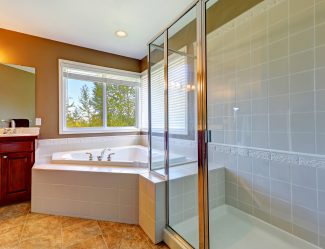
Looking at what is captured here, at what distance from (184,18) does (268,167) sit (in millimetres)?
1630

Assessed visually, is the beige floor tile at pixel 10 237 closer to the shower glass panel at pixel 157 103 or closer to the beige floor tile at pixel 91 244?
the beige floor tile at pixel 91 244

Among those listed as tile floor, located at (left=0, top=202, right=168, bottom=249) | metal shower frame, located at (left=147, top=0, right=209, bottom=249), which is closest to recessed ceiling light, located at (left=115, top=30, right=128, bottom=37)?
metal shower frame, located at (left=147, top=0, right=209, bottom=249)

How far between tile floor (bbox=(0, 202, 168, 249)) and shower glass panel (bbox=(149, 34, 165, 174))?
674 millimetres

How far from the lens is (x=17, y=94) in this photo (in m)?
2.69

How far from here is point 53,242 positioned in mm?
1684

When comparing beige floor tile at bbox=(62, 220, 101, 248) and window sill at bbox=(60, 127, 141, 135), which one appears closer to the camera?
beige floor tile at bbox=(62, 220, 101, 248)

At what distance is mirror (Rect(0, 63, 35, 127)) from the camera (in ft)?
8.58

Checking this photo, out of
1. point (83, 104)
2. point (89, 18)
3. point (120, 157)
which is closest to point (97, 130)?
point (83, 104)

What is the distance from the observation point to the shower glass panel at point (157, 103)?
2.08m

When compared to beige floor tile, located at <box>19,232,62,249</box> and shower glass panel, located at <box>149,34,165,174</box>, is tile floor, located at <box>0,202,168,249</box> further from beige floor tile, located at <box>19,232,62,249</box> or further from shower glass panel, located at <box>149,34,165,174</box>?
shower glass panel, located at <box>149,34,165,174</box>

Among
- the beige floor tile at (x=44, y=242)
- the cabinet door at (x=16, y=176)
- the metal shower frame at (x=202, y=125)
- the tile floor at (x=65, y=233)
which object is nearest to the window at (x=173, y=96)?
the metal shower frame at (x=202, y=125)

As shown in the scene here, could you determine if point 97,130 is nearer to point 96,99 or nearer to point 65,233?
point 96,99

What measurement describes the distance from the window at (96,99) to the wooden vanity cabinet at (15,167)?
0.60m

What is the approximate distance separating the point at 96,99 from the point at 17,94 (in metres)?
1.11
